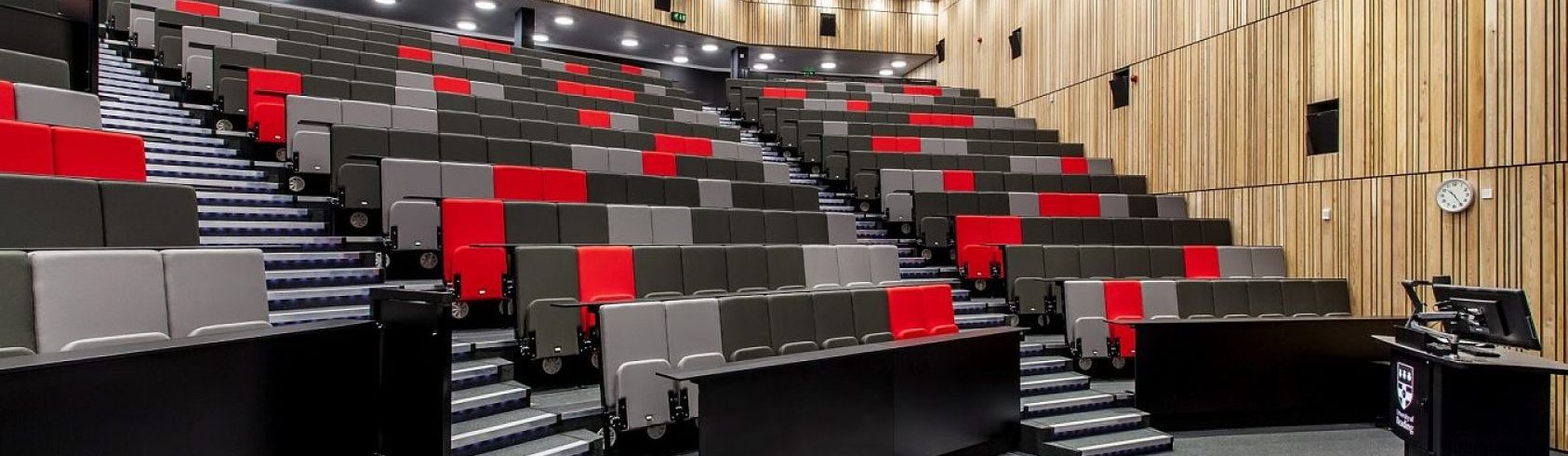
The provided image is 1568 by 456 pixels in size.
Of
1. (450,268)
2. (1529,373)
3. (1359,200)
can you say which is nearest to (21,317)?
(450,268)

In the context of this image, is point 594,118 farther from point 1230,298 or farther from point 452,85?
point 1230,298

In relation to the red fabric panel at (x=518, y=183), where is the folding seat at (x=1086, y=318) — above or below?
below

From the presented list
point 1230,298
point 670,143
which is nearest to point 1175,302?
point 1230,298

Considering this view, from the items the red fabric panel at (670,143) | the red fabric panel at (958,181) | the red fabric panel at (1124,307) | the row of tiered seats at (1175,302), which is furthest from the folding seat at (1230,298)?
the red fabric panel at (670,143)

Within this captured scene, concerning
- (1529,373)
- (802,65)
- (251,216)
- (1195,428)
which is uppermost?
(802,65)

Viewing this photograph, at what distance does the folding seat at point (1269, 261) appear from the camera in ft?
7.61

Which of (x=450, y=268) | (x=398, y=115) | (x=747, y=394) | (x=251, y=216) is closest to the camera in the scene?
(x=747, y=394)

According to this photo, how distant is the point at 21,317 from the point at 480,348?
61 centimetres

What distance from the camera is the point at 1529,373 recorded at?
1177 mm

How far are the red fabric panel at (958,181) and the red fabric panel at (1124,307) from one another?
972 mm

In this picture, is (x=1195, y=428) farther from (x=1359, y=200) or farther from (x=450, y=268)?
(x=450, y=268)

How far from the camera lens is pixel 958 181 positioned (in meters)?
2.83

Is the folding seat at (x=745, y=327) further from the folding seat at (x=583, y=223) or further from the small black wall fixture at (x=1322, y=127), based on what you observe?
the small black wall fixture at (x=1322, y=127)

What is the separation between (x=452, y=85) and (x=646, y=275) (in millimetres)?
1562
